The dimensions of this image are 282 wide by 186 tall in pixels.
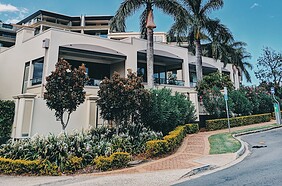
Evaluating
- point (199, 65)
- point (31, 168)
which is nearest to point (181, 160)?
point (31, 168)

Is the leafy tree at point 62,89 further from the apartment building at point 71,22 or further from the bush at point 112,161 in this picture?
the apartment building at point 71,22

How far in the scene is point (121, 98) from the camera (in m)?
10.5

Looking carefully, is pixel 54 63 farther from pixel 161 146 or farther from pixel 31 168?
pixel 161 146

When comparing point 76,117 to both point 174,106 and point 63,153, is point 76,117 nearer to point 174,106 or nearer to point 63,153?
point 63,153

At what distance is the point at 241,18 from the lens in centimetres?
1858

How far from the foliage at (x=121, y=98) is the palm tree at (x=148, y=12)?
5.40m

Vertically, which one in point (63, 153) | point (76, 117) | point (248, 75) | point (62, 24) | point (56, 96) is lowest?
point (63, 153)

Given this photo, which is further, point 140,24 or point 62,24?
point 62,24

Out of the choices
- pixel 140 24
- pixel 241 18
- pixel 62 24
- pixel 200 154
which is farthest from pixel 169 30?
pixel 62 24

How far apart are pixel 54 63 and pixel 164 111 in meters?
9.75

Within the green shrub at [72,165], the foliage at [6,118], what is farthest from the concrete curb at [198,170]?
the foliage at [6,118]

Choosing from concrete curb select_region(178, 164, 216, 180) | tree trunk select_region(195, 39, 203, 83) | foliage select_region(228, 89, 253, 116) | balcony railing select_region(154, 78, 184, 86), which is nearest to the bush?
concrete curb select_region(178, 164, 216, 180)

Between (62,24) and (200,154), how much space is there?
61.0 m

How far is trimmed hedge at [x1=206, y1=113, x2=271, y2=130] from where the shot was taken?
1716cm
